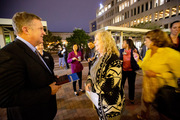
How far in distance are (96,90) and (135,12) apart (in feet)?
119

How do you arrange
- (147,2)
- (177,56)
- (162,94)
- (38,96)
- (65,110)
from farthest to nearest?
(147,2), (65,110), (177,56), (162,94), (38,96)

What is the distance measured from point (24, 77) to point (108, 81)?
116cm

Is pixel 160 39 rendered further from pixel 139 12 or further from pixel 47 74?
pixel 139 12

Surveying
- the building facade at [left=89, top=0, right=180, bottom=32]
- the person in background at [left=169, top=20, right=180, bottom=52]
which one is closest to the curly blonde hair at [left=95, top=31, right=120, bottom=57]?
the person in background at [left=169, top=20, right=180, bottom=52]

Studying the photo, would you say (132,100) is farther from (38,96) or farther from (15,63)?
(15,63)

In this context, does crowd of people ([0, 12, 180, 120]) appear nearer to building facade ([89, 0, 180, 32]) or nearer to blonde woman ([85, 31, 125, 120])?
blonde woman ([85, 31, 125, 120])

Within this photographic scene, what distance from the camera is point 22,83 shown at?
885mm

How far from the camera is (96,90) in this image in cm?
149

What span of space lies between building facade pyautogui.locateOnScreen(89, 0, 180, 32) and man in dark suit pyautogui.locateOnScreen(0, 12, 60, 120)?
27022 millimetres

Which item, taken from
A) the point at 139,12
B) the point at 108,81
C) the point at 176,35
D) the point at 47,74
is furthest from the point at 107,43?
the point at 139,12

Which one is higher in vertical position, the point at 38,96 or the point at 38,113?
the point at 38,96

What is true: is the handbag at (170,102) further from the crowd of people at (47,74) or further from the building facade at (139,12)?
the building facade at (139,12)

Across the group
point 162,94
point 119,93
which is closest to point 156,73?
point 162,94

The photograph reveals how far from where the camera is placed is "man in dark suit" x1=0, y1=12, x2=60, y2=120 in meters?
0.80
